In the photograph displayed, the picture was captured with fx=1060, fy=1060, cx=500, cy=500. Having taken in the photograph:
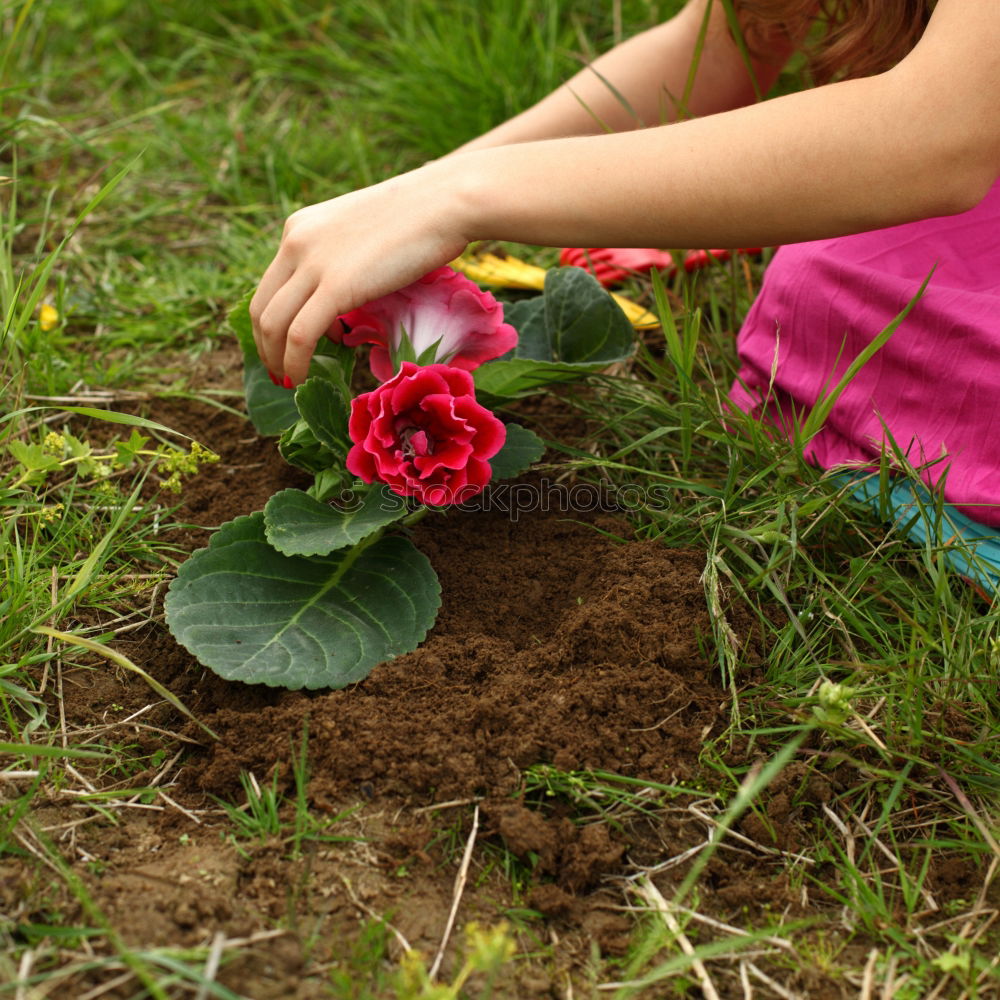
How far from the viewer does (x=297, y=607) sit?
5.19 ft

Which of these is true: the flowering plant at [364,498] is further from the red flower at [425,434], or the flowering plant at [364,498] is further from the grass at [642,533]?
the grass at [642,533]

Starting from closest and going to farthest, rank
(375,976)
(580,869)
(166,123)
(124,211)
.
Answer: (375,976) → (580,869) → (124,211) → (166,123)

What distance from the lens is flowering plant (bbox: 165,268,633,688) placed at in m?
1.49

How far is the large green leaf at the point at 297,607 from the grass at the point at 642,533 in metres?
0.15

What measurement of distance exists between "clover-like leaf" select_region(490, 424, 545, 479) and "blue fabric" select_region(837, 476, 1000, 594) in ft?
1.64

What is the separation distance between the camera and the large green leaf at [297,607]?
1.47m

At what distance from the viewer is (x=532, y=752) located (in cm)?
136

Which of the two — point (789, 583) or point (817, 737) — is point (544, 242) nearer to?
point (789, 583)

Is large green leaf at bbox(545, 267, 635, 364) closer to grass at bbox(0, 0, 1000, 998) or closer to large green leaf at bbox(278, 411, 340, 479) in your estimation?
grass at bbox(0, 0, 1000, 998)

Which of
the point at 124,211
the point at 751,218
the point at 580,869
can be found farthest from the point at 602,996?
the point at 124,211

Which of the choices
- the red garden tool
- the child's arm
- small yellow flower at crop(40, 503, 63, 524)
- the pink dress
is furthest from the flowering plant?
the red garden tool

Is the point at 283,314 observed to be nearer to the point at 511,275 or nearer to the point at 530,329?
the point at 530,329

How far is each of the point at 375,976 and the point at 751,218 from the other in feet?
3.56

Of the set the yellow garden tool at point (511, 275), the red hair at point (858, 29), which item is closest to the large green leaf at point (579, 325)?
the yellow garden tool at point (511, 275)
